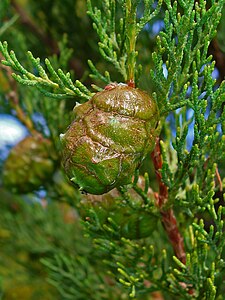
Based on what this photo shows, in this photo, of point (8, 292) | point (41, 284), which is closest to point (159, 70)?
point (41, 284)

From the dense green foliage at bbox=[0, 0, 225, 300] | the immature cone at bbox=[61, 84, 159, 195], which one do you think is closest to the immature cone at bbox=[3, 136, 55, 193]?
the dense green foliage at bbox=[0, 0, 225, 300]

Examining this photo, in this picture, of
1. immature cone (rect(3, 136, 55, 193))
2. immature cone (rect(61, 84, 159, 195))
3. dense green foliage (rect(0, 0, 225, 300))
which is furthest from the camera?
immature cone (rect(3, 136, 55, 193))

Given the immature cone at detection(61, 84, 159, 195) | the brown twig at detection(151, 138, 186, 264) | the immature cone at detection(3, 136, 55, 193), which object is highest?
the immature cone at detection(3, 136, 55, 193)

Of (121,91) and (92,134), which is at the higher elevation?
(121,91)

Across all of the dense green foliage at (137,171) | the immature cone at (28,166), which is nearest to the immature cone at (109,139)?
the dense green foliage at (137,171)

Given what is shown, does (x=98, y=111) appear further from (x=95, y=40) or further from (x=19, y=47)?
(x=95, y=40)

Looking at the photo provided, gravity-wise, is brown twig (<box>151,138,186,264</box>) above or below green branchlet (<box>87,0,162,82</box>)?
below

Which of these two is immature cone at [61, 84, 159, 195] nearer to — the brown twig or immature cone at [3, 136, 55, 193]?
the brown twig

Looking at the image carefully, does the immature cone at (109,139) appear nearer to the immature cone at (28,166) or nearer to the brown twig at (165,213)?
the brown twig at (165,213)
